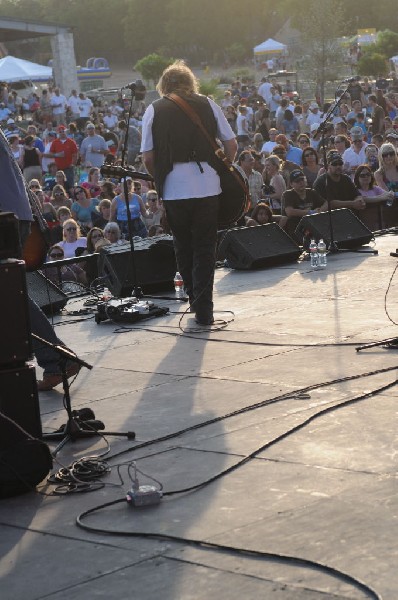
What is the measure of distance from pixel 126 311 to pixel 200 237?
93cm

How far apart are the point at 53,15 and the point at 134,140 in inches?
3120

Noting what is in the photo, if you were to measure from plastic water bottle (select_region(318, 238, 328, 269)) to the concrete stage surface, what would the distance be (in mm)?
2383

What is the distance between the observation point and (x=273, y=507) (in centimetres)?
419

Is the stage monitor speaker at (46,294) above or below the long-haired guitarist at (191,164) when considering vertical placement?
below

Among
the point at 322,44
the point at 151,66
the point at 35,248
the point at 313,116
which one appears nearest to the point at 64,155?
the point at 313,116

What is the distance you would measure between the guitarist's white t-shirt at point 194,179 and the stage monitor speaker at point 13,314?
3247 mm

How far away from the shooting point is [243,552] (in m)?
3.77

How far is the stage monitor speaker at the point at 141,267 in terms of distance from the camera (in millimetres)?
9953

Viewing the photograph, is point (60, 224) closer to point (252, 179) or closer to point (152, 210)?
point (152, 210)

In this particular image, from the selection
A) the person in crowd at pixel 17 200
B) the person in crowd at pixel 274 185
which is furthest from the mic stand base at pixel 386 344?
the person in crowd at pixel 274 185

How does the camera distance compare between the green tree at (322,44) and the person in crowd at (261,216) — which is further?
the green tree at (322,44)

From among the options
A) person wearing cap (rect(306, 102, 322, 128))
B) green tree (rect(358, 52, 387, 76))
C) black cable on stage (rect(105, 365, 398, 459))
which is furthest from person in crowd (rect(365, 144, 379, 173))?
green tree (rect(358, 52, 387, 76))

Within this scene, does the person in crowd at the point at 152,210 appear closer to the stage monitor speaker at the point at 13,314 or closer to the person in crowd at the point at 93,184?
the person in crowd at the point at 93,184

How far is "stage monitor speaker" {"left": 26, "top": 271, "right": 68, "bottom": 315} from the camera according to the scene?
9.48 meters
